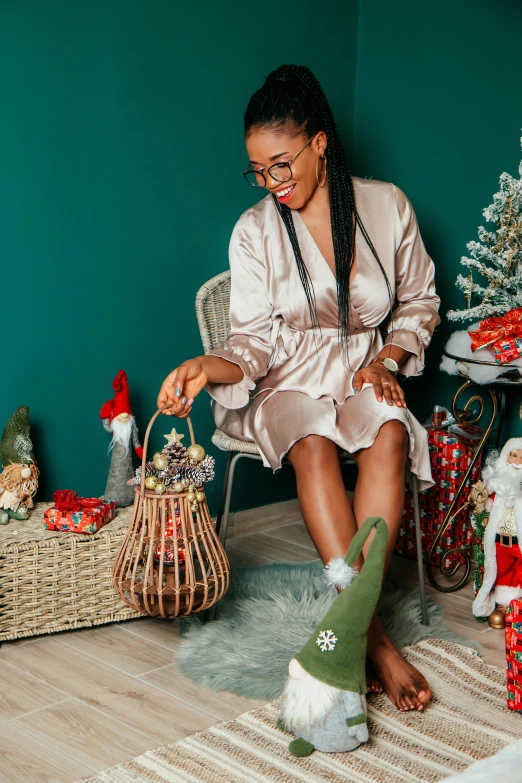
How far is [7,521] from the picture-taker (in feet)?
6.60

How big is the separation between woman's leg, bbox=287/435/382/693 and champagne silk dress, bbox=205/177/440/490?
146 millimetres

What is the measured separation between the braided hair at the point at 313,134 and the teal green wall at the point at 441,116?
599 millimetres

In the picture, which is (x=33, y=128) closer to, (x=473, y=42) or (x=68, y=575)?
(x=68, y=575)

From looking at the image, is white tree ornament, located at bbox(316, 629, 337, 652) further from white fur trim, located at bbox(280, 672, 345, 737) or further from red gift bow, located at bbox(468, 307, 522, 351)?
red gift bow, located at bbox(468, 307, 522, 351)

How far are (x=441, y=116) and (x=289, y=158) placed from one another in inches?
34.1

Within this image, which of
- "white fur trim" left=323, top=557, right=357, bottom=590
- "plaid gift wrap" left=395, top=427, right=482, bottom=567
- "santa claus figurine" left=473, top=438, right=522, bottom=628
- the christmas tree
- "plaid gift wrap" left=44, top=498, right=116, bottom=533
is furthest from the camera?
"plaid gift wrap" left=395, top=427, right=482, bottom=567

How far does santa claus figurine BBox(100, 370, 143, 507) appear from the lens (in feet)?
7.16

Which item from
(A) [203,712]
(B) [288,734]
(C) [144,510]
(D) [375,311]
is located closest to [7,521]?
(C) [144,510]

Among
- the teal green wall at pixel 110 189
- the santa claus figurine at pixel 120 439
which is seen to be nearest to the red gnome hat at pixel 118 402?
the santa claus figurine at pixel 120 439

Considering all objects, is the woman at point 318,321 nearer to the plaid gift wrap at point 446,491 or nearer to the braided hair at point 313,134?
the braided hair at point 313,134

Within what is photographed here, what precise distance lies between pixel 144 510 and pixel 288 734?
522 millimetres

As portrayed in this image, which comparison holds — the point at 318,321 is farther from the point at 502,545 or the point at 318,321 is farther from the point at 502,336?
the point at 502,545

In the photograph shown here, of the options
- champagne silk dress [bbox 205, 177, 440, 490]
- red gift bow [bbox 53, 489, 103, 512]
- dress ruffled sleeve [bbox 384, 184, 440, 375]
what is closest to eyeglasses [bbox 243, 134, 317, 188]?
champagne silk dress [bbox 205, 177, 440, 490]

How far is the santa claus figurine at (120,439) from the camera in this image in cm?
218
